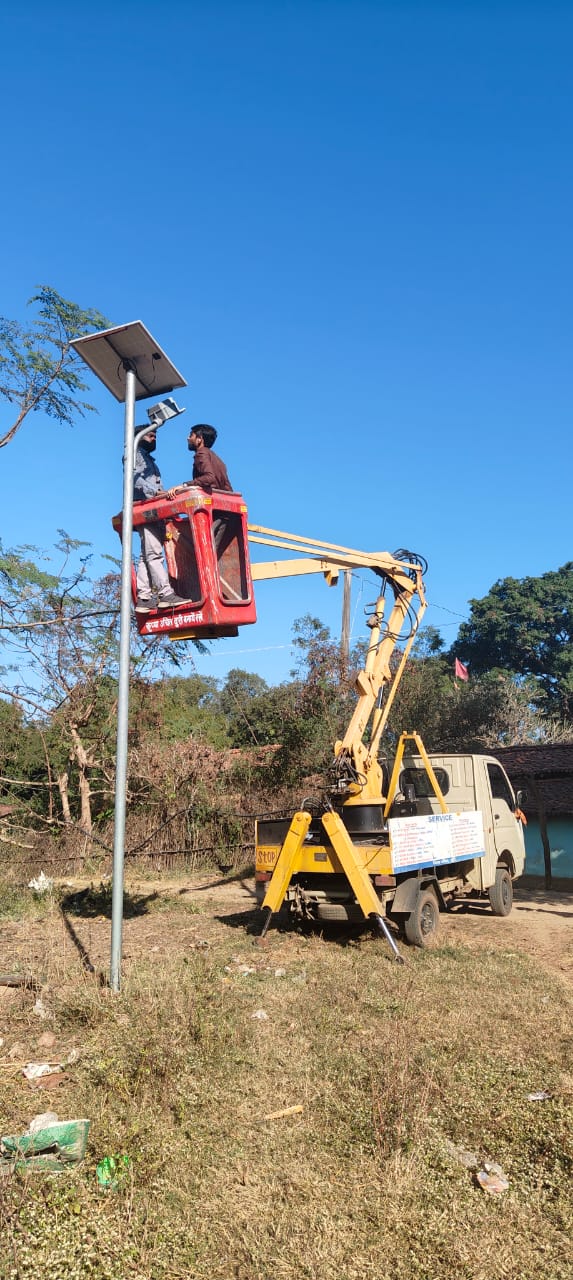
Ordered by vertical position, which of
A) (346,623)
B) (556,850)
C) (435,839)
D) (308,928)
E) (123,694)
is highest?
(346,623)

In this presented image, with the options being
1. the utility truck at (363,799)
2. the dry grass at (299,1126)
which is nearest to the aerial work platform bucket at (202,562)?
the utility truck at (363,799)

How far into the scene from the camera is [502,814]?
12.8 metres

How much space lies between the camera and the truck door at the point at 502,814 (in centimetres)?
1252

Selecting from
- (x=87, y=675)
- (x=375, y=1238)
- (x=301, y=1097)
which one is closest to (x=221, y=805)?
(x=87, y=675)

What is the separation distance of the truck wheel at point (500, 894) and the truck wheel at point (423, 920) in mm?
1970

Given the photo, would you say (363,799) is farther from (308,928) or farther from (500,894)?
(500,894)

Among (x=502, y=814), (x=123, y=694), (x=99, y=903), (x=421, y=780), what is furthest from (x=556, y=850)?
(x=123, y=694)

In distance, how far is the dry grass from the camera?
350 cm

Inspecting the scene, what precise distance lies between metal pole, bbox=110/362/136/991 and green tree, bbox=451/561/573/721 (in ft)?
115

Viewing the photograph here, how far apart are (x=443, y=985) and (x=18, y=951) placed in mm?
4663

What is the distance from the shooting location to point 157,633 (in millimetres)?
7410

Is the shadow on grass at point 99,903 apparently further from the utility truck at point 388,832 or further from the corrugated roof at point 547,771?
the corrugated roof at point 547,771

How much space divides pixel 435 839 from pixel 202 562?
5.20m

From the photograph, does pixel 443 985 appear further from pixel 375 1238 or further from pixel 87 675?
pixel 87 675
